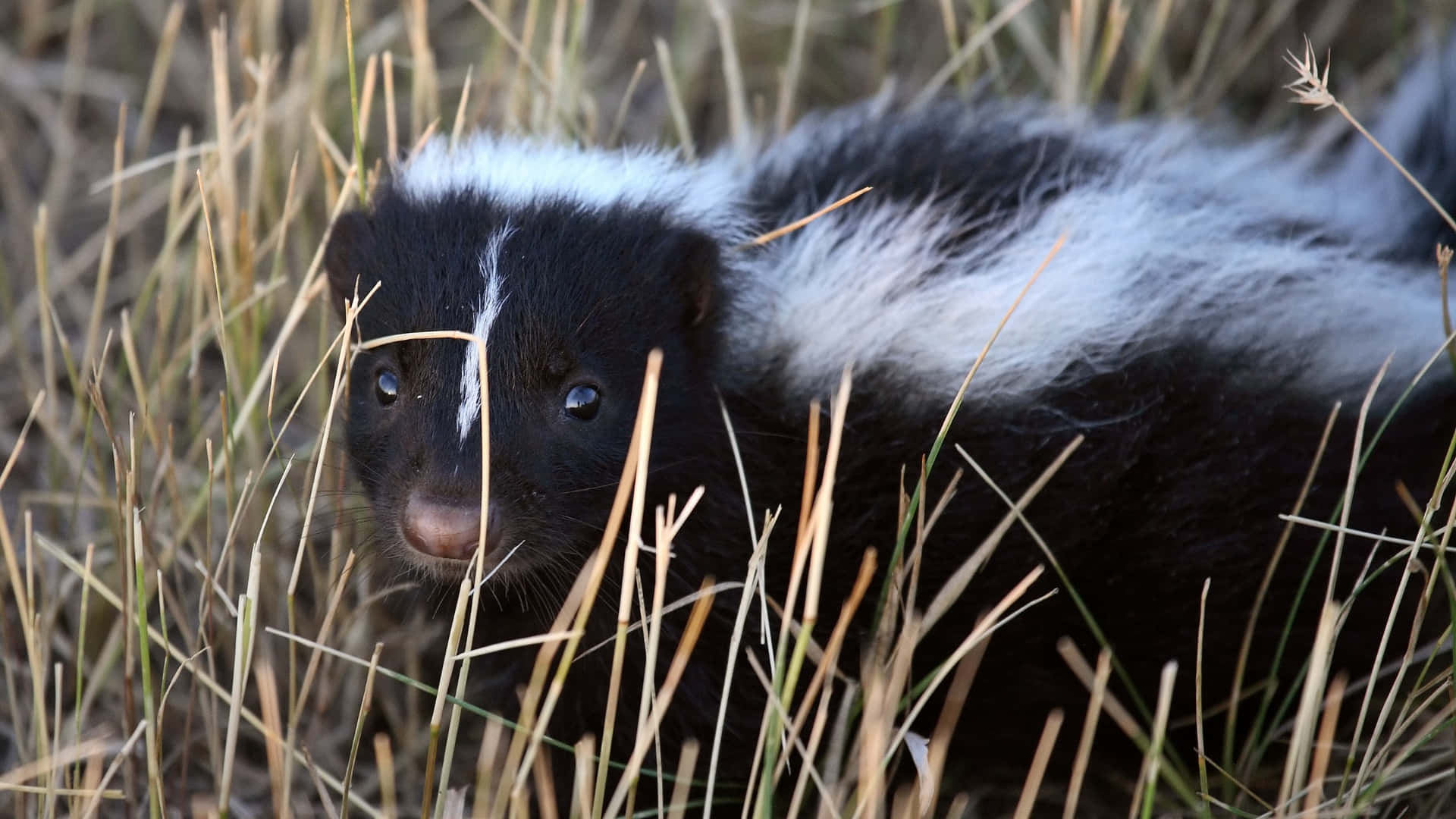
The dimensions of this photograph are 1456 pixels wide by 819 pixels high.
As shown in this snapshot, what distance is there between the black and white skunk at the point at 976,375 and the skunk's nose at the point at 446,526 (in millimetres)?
229

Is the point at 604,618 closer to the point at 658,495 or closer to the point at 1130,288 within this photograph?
the point at 658,495

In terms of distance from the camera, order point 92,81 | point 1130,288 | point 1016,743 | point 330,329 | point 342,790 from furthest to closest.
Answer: point 92,81 < point 330,329 < point 1016,743 < point 1130,288 < point 342,790

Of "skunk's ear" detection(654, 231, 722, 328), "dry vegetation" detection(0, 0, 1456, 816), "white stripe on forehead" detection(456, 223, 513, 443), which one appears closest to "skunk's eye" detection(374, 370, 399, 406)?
"dry vegetation" detection(0, 0, 1456, 816)

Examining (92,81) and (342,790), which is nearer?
(342,790)

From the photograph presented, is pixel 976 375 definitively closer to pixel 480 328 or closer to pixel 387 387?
pixel 480 328

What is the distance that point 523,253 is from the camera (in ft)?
9.82

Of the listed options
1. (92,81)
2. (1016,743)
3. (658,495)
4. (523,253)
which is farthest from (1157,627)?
(92,81)

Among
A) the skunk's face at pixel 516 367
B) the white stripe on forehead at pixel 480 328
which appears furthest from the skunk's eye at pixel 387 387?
the white stripe on forehead at pixel 480 328

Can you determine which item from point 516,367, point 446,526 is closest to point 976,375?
point 516,367

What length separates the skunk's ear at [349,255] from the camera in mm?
3193

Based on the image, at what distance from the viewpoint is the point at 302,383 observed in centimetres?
456

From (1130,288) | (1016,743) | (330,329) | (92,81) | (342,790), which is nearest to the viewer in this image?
(342,790)

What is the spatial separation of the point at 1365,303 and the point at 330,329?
2655 mm

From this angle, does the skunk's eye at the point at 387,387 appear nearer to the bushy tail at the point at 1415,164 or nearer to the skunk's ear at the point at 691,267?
the skunk's ear at the point at 691,267
